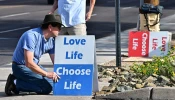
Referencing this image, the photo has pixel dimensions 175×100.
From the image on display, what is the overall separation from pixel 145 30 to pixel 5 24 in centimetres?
1018

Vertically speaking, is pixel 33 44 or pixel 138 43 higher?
pixel 33 44

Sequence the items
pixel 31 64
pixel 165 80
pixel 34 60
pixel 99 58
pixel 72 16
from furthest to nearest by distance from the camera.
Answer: pixel 99 58 → pixel 72 16 → pixel 165 80 → pixel 34 60 → pixel 31 64

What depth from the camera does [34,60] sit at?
29.5 feet

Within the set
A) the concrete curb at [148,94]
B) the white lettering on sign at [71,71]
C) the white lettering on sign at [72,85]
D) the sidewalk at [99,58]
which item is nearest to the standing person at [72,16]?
the sidewalk at [99,58]

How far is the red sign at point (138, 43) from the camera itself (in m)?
13.2

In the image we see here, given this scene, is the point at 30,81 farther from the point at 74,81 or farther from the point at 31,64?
the point at 74,81

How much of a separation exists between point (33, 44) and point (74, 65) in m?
0.65

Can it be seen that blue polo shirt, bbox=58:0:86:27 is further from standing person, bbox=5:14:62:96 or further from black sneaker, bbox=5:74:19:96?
black sneaker, bbox=5:74:19:96

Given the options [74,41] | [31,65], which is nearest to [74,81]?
[74,41]

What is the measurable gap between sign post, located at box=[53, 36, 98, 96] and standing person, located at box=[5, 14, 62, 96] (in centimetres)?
14

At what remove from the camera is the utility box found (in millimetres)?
13086

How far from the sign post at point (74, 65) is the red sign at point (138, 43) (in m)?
4.12

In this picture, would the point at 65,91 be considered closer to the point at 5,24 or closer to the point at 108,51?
the point at 108,51

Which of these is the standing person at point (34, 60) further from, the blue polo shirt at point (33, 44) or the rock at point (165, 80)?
the rock at point (165, 80)
